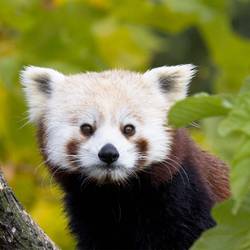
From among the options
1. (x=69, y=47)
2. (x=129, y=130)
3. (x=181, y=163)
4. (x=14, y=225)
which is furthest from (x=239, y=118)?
(x=69, y=47)

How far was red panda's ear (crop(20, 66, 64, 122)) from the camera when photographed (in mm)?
5629

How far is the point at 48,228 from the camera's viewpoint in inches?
322

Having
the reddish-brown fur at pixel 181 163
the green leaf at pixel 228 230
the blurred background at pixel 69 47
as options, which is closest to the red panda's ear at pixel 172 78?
the reddish-brown fur at pixel 181 163

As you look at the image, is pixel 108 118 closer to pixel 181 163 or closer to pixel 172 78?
pixel 181 163

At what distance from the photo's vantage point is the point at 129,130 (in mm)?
5188

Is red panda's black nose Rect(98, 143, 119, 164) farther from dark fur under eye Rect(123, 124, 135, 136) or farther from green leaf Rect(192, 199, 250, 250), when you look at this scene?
green leaf Rect(192, 199, 250, 250)

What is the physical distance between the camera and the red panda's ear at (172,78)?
5.55 metres

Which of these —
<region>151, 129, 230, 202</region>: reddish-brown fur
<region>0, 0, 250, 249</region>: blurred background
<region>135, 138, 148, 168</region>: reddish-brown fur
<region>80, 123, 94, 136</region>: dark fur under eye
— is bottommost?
<region>0, 0, 250, 249</region>: blurred background

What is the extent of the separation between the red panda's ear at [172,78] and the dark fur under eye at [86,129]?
0.53 meters

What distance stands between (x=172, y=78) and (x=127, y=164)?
710 mm

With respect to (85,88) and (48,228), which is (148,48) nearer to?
(48,228)

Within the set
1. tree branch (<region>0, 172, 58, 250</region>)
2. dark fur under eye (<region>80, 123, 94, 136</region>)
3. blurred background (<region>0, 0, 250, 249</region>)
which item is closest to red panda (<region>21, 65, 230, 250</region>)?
dark fur under eye (<region>80, 123, 94, 136</region>)

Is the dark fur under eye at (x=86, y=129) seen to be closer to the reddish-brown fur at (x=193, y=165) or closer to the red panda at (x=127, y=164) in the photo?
Answer: the red panda at (x=127, y=164)

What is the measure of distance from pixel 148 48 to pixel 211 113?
247 inches
